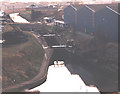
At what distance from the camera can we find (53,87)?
236 inches

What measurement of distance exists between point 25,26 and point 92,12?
8335mm

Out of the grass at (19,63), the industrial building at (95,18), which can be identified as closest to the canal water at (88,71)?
the grass at (19,63)

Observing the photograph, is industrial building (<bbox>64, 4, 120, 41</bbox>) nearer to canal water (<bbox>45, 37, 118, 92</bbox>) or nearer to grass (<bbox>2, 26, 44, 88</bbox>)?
canal water (<bbox>45, 37, 118, 92</bbox>)

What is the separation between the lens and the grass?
7.71 m

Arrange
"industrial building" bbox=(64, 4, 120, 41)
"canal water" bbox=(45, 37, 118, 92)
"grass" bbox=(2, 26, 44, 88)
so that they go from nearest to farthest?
"grass" bbox=(2, 26, 44, 88), "canal water" bbox=(45, 37, 118, 92), "industrial building" bbox=(64, 4, 120, 41)

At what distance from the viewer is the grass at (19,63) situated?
7.71m

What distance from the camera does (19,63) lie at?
891 centimetres

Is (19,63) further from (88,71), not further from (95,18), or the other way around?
(95,18)

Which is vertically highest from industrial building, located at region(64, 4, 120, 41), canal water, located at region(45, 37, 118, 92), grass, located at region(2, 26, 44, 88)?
industrial building, located at region(64, 4, 120, 41)

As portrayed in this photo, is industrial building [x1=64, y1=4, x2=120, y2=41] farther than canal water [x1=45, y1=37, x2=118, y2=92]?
Yes

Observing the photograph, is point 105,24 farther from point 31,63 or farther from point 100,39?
point 31,63

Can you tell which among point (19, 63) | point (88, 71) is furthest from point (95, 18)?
point (19, 63)

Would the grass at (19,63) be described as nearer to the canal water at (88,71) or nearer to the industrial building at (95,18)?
the canal water at (88,71)

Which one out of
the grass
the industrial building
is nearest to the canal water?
the grass
